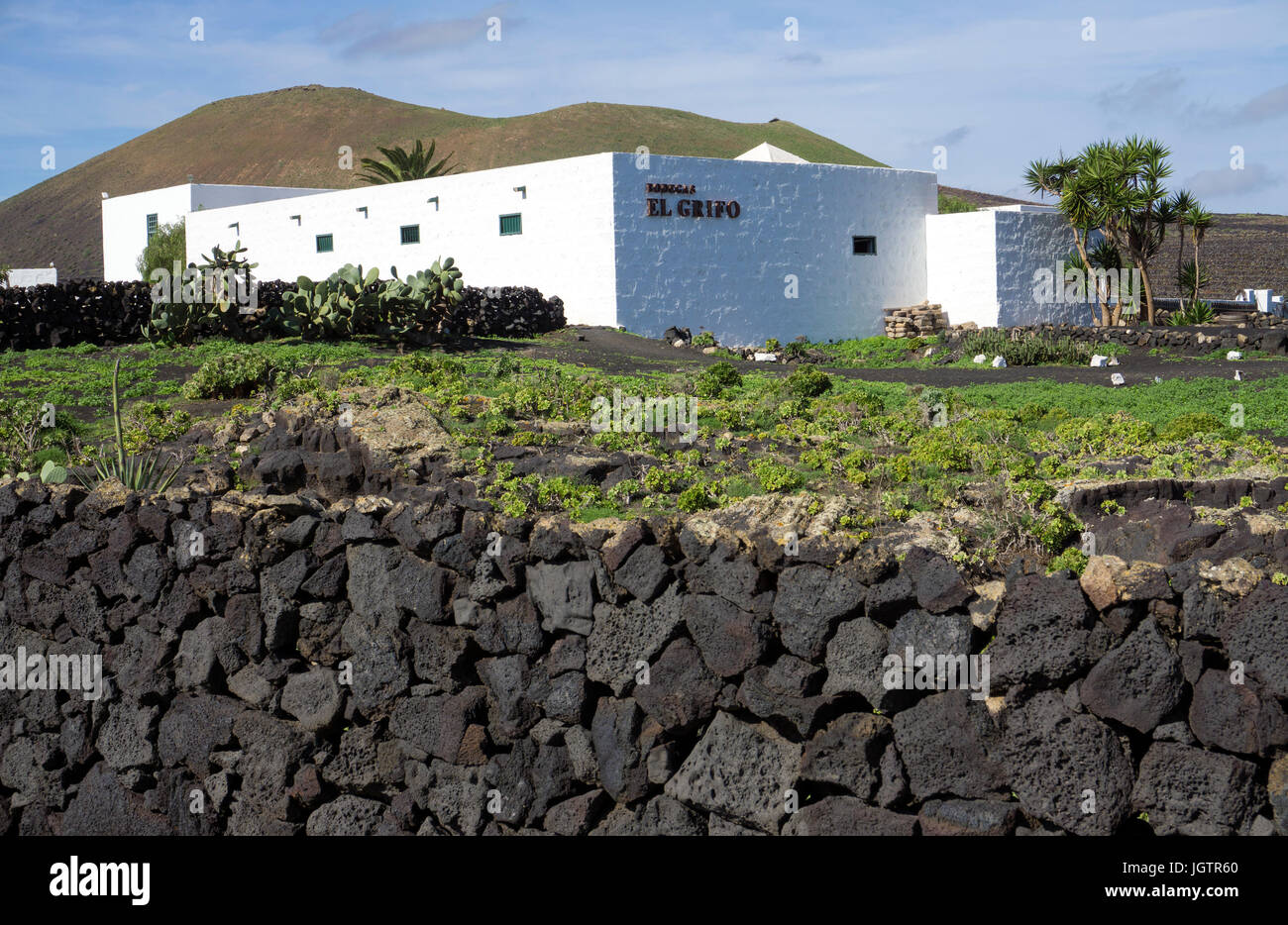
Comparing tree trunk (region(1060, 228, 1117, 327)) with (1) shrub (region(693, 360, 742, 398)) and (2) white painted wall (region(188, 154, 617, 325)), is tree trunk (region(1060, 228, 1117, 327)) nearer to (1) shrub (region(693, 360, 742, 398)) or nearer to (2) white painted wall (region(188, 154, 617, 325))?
(2) white painted wall (region(188, 154, 617, 325))

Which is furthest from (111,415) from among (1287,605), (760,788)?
(1287,605)

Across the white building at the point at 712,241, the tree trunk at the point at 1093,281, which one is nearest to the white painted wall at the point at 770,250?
the white building at the point at 712,241

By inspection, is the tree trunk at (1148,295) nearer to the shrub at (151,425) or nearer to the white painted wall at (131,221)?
the shrub at (151,425)

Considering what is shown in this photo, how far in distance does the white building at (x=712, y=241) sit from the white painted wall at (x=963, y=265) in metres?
0.03

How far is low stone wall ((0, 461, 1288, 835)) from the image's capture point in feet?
17.2

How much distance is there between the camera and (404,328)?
18.0 m

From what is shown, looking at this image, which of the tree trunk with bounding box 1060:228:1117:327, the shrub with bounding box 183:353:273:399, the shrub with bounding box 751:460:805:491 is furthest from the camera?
the tree trunk with bounding box 1060:228:1117:327

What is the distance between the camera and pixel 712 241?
24.0 meters

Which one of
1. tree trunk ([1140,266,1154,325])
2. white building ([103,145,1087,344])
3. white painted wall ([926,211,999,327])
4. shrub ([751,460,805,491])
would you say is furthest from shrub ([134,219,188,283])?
shrub ([751,460,805,491])

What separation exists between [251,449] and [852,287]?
18.6 meters

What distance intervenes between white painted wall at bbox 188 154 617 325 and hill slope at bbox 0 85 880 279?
53.9m

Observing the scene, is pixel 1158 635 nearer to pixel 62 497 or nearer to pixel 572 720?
pixel 572 720

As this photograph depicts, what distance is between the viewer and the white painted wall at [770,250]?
23.2 m
